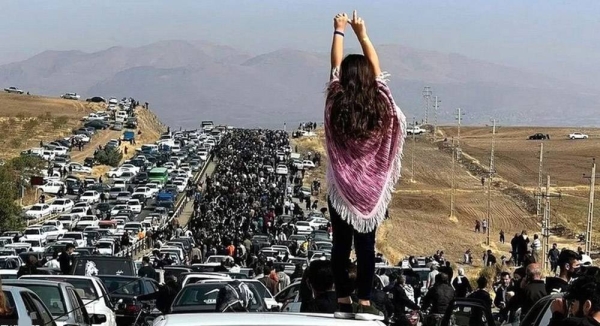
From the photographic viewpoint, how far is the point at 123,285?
2273 cm

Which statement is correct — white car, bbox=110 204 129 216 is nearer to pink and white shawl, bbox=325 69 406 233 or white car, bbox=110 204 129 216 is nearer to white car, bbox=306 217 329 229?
white car, bbox=306 217 329 229

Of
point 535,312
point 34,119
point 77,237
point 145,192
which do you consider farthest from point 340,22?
point 34,119

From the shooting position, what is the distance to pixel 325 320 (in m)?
5.78

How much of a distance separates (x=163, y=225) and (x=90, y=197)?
59.5 feet

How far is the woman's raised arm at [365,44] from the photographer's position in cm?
652

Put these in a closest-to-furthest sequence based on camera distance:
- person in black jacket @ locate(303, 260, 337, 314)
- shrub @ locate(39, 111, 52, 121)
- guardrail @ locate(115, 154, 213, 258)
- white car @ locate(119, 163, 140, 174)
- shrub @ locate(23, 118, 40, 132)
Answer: person in black jacket @ locate(303, 260, 337, 314) → guardrail @ locate(115, 154, 213, 258) → white car @ locate(119, 163, 140, 174) → shrub @ locate(23, 118, 40, 132) → shrub @ locate(39, 111, 52, 121)

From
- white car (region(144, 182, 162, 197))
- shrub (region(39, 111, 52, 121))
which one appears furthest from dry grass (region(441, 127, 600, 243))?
shrub (region(39, 111, 52, 121))

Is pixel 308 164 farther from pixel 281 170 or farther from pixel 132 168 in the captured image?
pixel 132 168

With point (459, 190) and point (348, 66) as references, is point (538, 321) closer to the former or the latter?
point (348, 66)

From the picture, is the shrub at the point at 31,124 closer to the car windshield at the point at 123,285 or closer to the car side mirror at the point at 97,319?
the car windshield at the point at 123,285

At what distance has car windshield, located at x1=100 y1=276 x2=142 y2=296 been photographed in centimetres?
2339

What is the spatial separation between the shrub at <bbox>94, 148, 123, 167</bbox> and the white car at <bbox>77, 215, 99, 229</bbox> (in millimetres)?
52631

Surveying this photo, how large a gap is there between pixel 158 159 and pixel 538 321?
383 ft

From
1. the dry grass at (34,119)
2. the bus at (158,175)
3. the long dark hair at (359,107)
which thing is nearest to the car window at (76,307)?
the long dark hair at (359,107)
